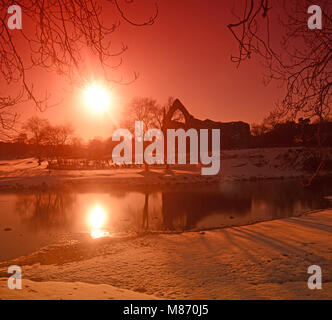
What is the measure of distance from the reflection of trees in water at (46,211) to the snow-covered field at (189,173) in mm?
7257

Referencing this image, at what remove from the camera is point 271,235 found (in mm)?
8039

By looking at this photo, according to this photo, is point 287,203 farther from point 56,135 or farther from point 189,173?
point 56,135

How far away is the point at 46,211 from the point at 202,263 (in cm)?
1058

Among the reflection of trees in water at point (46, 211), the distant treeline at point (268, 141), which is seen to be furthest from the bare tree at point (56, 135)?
the reflection of trees in water at point (46, 211)

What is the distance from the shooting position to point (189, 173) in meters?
31.4

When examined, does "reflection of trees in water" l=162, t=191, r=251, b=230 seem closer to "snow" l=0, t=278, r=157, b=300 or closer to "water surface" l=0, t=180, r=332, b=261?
"water surface" l=0, t=180, r=332, b=261

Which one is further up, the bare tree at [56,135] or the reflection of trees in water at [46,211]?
the bare tree at [56,135]

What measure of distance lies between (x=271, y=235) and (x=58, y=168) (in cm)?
3514

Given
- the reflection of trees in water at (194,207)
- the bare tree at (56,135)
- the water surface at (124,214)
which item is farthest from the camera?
the bare tree at (56,135)

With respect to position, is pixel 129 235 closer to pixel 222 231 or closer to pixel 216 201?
pixel 222 231

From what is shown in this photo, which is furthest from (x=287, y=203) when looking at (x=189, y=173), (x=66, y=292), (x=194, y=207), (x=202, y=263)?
(x=189, y=173)

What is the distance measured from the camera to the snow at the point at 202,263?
4777 millimetres

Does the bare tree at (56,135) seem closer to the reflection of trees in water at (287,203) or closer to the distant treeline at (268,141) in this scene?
the distant treeline at (268,141)
